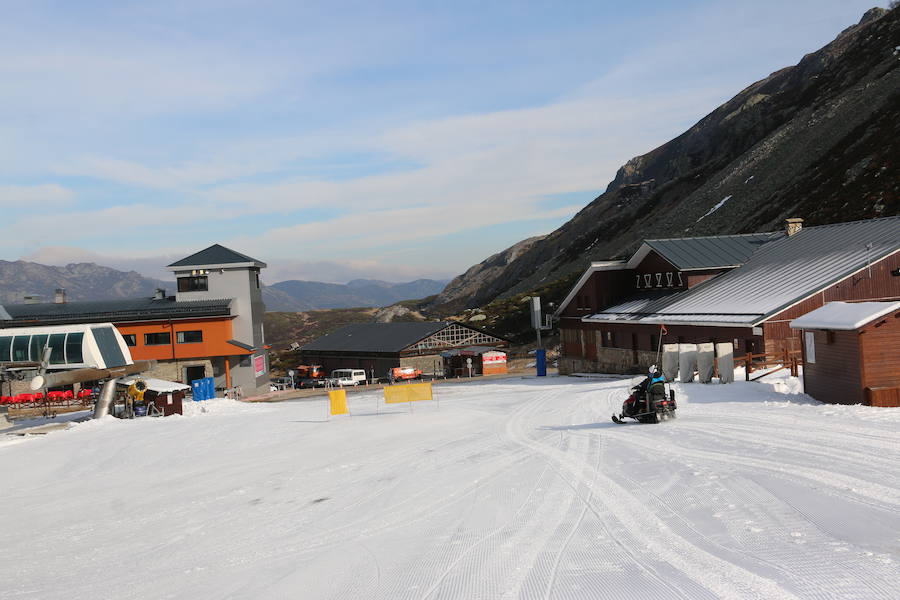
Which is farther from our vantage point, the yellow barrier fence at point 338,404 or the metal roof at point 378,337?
the metal roof at point 378,337

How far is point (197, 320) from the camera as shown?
53812 millimetres

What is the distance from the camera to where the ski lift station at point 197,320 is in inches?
2108

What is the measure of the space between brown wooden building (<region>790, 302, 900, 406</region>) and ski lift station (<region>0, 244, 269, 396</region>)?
4061 cm

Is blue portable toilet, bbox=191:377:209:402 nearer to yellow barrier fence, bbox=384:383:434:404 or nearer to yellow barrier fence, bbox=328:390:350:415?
yellow barrier fence, bbox=328:390:350:415

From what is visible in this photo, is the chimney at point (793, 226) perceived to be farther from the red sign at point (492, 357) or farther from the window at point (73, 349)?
the window at point (73, 349)

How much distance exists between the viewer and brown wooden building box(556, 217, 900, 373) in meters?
34.7

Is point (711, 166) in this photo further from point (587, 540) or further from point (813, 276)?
point (587, 540)

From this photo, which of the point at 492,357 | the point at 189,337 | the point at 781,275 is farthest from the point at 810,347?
the point at 189,337

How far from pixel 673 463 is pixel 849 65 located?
132 meters

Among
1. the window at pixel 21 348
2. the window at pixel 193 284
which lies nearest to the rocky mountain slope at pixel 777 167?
the window at pixel 193 284

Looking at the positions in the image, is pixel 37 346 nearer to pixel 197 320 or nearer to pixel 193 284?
pixel 197 320

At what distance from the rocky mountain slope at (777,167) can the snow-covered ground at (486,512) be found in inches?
2366

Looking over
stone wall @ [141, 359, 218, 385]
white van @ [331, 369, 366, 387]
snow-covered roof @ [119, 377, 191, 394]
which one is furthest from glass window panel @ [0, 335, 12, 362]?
white van @ [331, 369, 366, 387]

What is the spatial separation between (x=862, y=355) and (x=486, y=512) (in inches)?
588
